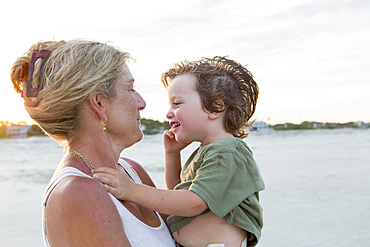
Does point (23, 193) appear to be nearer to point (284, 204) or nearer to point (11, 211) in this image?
point (11, 211)

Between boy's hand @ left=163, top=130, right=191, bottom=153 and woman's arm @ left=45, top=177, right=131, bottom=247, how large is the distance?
3.51ft

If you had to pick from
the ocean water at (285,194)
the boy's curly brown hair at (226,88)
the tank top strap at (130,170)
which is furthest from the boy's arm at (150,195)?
the ocean water at (285,194)

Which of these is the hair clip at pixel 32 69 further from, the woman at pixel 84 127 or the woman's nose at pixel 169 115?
the woman's nose at pixel 169 115

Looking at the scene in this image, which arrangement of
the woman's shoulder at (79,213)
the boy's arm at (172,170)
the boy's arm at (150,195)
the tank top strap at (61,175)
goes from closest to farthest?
the woman's shoulder at (79,213) < the tank top strap at (61,175) < the boy's arm at (150,195) < the boy's arm at (172,170)

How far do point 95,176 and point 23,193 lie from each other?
7328 mm

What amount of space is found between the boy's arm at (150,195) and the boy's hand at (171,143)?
2.29 feet

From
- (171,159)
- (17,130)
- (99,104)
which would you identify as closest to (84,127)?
→ (99,104)

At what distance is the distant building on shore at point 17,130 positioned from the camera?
15.0m

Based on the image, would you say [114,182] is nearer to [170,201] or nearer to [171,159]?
[170,201]

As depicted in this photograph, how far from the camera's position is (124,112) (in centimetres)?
174

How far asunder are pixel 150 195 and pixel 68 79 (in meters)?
0.66

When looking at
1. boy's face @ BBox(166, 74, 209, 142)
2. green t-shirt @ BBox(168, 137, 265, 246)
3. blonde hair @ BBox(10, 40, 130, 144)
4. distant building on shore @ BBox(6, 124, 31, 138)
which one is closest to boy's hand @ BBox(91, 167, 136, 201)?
blonde hair @ BBox(10, 40, 130, 144)

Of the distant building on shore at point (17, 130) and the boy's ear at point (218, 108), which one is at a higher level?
the boy's ear at point (218, 108)

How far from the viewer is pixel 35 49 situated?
1.60 m
